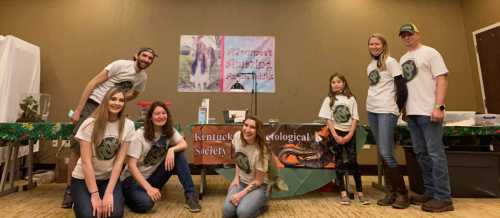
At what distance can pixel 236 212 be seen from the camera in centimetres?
175

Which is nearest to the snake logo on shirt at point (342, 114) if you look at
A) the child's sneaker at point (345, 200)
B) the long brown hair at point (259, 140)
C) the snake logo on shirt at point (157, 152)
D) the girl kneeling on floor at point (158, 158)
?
the child's sneaker at point (345, 200)

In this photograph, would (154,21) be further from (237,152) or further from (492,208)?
(492,208)

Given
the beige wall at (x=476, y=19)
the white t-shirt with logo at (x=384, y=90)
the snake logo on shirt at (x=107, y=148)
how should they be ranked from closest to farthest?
the snake logo on shirt at (x=107, y=148), the white t-shirt with logo at (x=384, y=90), the beige wall at (x=476, y=19)

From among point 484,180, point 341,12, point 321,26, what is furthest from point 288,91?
point 484,180

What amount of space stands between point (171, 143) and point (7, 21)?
3.29 m

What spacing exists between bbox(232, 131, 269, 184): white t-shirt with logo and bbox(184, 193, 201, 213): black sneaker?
37 centimetres

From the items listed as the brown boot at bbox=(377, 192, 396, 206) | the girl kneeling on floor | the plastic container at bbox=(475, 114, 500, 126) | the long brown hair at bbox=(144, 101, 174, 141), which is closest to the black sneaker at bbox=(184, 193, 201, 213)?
the girl kneeling on floor

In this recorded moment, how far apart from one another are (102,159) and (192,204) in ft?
2.22

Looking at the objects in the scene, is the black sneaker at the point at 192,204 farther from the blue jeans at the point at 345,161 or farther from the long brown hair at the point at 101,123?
the blue jeans at the point at 345,161

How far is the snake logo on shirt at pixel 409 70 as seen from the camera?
2.05 metres

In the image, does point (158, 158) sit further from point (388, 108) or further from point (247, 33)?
point (247, 33)

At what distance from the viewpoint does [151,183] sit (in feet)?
6.61

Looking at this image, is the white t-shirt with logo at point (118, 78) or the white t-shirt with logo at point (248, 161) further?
the white t-shirt with logo at point (118, 78)

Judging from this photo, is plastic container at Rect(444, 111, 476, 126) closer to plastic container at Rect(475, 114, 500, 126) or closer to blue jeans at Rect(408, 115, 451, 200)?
plastic container at Rect(475, 114, 500, 126)
